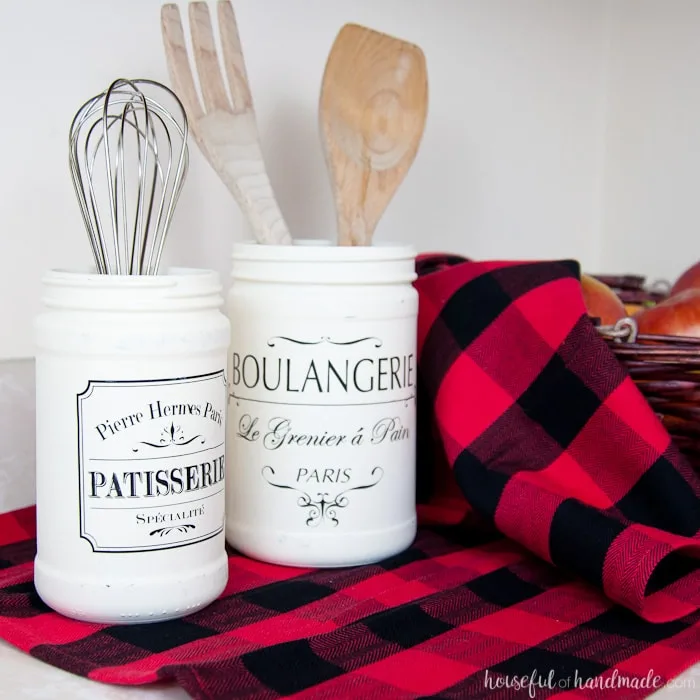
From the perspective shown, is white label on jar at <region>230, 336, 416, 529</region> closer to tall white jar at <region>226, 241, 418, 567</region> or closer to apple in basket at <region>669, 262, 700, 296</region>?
tall white jar at <region>226, 241, 418, 567</region>

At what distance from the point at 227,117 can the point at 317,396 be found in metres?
0.18

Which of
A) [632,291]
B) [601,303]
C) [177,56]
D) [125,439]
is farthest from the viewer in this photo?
[632,291]

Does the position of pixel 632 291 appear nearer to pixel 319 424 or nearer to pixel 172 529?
pixel 319 424

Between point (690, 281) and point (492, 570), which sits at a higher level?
point (690, 281)

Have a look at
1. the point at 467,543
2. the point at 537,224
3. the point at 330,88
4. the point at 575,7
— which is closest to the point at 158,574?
the point at 467,543

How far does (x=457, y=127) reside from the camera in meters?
0.88

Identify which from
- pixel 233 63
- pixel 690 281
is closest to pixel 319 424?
pixel 233 63

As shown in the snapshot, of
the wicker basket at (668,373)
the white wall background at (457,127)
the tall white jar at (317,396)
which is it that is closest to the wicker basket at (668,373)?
the wicker basket at (668,373)

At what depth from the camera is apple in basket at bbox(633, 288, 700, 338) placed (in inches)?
25.5

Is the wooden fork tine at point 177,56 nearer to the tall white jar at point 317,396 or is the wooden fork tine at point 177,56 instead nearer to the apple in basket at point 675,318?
the tall white jar at point 317,396

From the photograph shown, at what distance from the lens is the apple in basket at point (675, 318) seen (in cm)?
65

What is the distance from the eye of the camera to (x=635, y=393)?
1.97 feet

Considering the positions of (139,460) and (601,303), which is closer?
(139,460)

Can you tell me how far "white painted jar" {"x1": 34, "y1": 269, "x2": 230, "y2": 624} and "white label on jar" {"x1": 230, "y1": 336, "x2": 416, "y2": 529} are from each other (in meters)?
0.07
